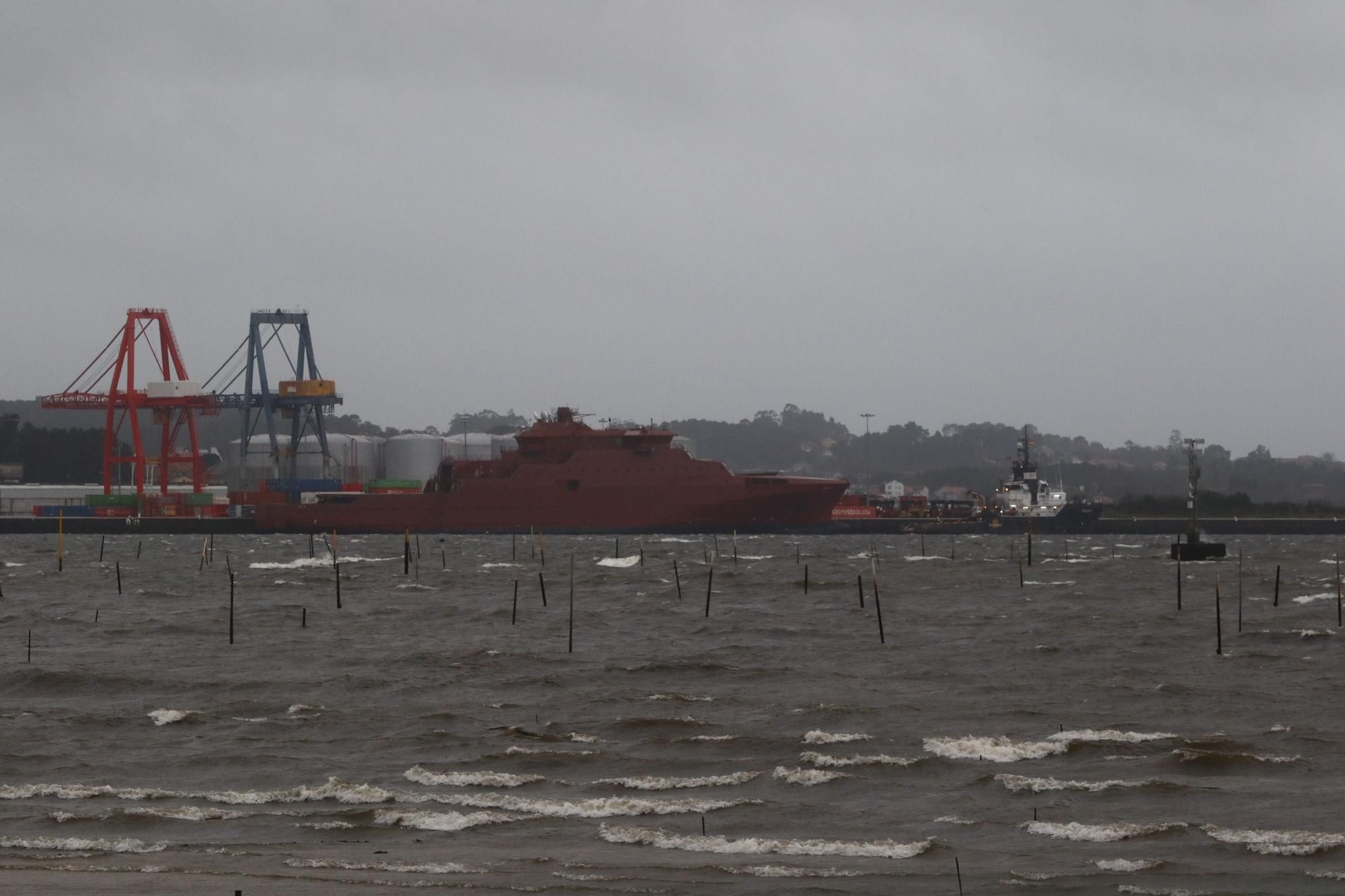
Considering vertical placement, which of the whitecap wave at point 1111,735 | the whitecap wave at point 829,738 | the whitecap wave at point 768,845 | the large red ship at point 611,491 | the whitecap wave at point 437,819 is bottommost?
the whitecap wave at point 437,819

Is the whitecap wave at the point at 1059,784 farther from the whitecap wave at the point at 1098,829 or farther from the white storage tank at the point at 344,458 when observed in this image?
the white storage tank at the point at 344,458

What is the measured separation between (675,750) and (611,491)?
67123 mm

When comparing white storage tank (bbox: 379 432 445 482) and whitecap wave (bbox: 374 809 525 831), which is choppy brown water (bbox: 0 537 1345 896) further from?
white storage tank (bbox: 379 432 445 482)

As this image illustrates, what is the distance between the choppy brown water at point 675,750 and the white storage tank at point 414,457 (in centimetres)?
7656

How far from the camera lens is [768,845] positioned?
13.8 meters

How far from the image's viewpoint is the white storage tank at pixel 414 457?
11388 centimetres

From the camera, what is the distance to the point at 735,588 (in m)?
44.5

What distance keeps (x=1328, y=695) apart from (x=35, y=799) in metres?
16.6

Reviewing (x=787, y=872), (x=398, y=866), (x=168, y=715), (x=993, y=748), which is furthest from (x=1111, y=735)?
(x=168, y=715)

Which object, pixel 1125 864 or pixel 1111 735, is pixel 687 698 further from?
pixel 1125 864

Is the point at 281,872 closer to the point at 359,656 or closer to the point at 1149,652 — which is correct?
the point at 359,656

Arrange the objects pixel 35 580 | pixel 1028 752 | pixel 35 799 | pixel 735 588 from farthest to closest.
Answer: pixel 35 580 < pixel 735 588 < pixel 1028 752 < pixel 35 799

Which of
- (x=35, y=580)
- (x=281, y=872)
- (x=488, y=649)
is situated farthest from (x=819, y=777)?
(x=35, y=580)

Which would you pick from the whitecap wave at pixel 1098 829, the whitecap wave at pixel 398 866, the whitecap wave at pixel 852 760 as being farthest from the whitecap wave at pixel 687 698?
the whitecap wave at pixel 398 866
